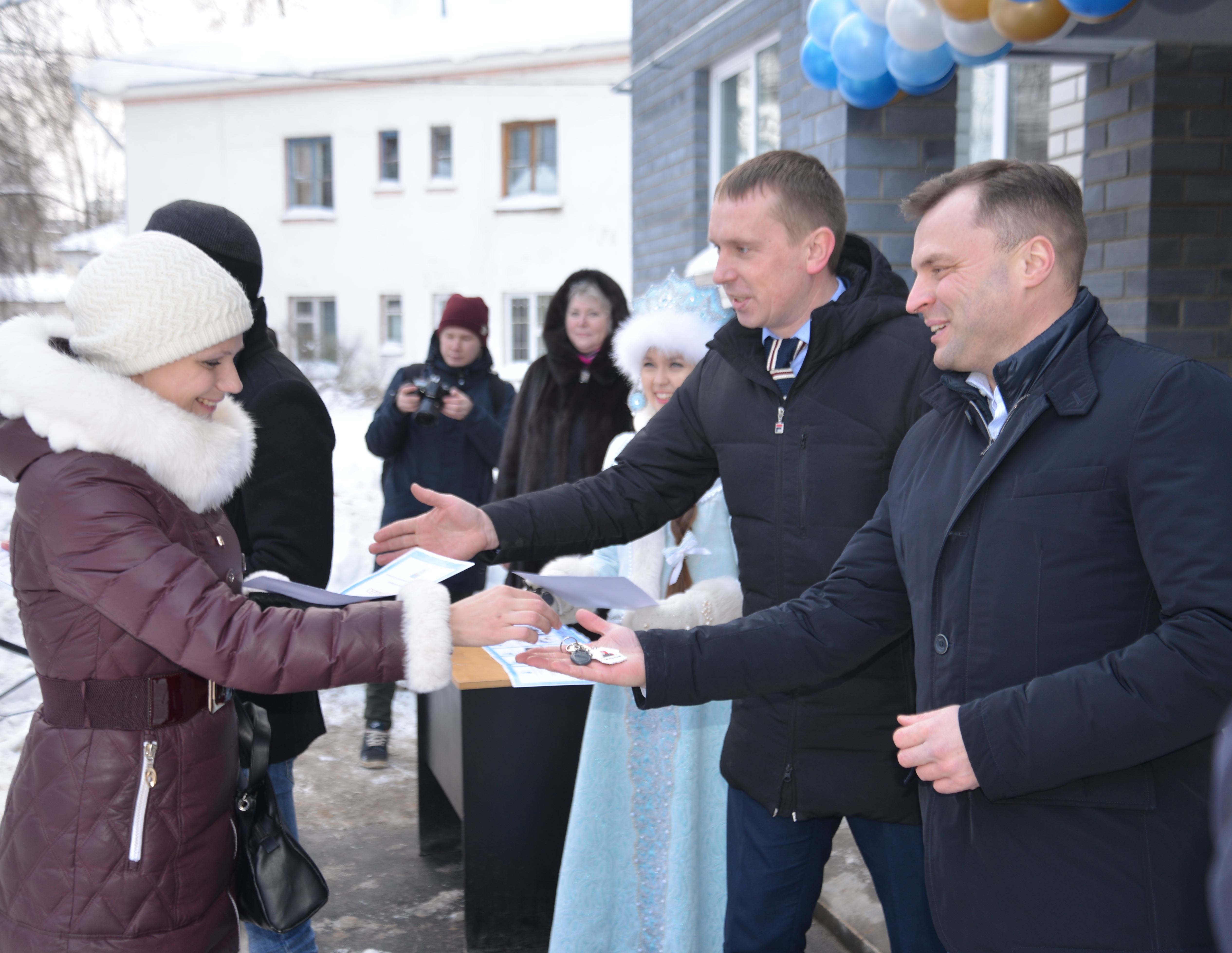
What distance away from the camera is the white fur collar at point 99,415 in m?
1.80

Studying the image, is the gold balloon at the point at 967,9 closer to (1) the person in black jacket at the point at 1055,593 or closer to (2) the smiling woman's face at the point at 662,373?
(2) the smiling woman's face at the point at 662,373

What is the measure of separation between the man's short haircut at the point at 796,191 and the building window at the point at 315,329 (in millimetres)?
18749

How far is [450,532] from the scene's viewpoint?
8.55 feet

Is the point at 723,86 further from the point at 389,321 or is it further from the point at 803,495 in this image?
the point at 389,321

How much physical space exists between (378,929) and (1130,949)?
274 cm

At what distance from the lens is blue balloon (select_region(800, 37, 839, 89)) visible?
4457 millimetres

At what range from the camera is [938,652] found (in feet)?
5.54

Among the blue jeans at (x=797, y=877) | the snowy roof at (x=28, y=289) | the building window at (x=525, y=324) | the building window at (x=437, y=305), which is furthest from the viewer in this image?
the building window at (x=437, y=305)

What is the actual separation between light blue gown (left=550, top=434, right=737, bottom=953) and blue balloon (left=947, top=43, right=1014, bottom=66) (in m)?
2.29

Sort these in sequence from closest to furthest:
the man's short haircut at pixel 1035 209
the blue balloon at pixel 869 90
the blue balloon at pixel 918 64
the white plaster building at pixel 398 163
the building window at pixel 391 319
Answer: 1. the man's short haircut at pixel 1035 209
2. the blue balloon at pixel 918 64
3. the blue balloon at pixel 869 90
4. the white plaster building at pixel 398 163
5. the building window at pixel 391 319

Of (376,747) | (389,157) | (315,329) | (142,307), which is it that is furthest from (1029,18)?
(315,329)

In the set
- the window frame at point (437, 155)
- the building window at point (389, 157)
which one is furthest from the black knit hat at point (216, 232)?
the building window at point (389, 157)

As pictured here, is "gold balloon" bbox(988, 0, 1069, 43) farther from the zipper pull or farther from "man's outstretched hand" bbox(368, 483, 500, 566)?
the zipper pull

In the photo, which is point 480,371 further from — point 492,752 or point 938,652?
point 938,652
